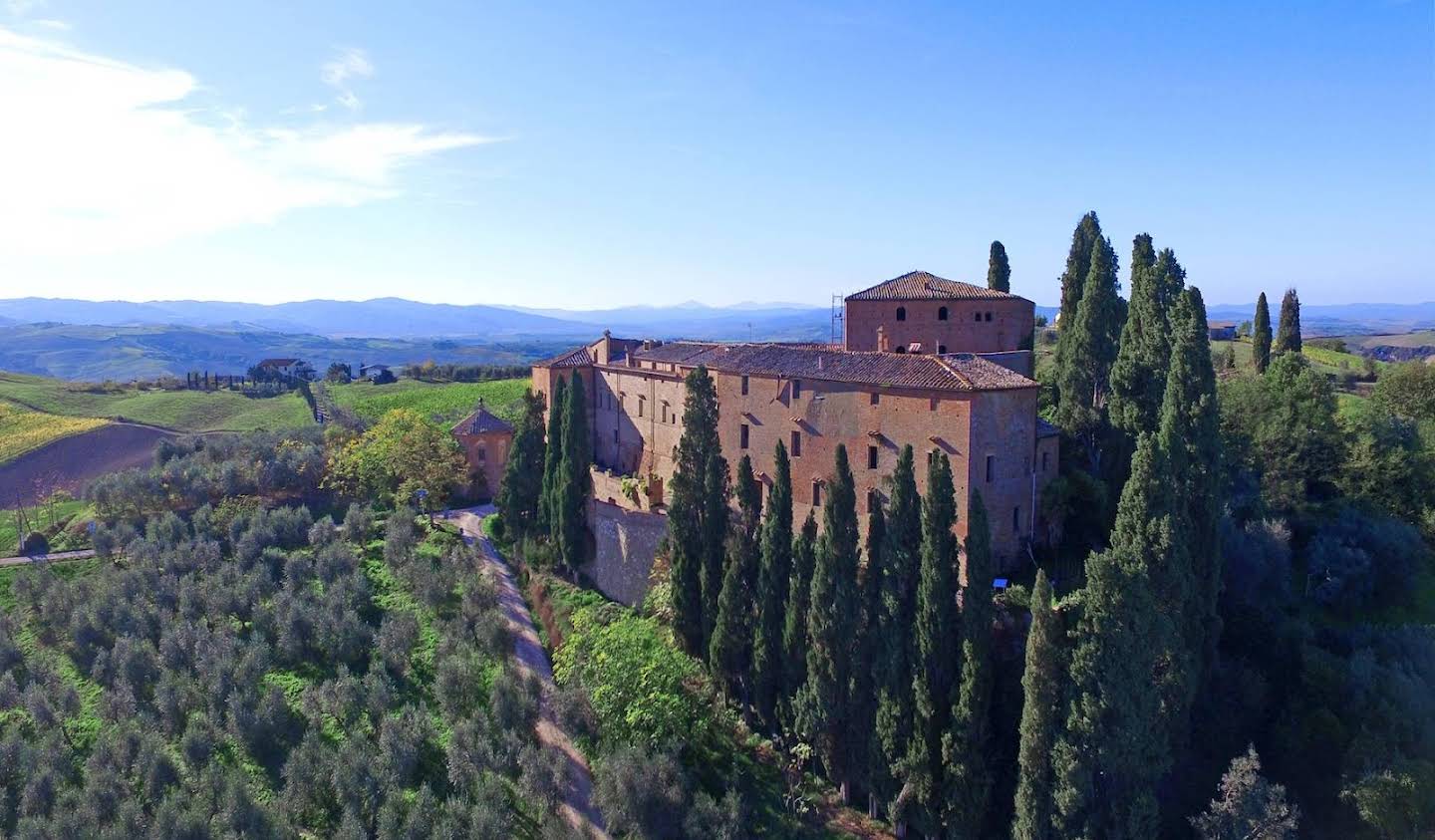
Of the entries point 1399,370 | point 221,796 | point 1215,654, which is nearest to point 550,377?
point 221,796

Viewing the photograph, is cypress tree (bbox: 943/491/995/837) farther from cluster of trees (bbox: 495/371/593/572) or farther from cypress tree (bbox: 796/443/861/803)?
cluster of trees (bbox: 495/371/593/572)

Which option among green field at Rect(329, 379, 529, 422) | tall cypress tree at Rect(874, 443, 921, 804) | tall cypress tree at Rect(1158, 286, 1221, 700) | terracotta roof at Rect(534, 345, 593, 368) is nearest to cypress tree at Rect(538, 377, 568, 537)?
terracotta roof at Rect(534, 345, 593, 368)

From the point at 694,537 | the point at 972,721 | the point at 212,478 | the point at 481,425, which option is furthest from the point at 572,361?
the point at 972,721

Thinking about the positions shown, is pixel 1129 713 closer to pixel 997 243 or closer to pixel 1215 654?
pixel 1215 654

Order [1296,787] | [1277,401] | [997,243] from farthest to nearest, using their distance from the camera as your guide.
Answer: [997,243], [1277,401], [1296,787]

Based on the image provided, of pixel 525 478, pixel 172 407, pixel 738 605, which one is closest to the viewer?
pixel 738 605

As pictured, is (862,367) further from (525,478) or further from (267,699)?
(267,699)
